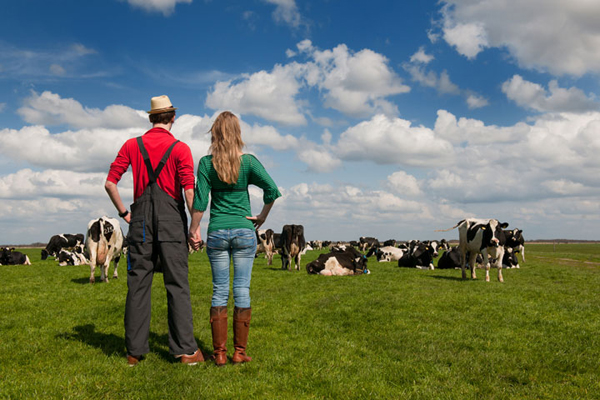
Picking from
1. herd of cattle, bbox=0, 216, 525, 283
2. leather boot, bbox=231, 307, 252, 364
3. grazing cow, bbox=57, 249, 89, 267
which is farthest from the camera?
grazing cow, bbox=57, 249, 89, 267

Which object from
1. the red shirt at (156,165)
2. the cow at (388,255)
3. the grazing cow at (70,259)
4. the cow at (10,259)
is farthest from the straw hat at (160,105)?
the cow at (10,259)

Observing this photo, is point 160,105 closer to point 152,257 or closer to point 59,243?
point 152,257

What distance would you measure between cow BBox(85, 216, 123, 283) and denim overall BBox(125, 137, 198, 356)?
10.4 m

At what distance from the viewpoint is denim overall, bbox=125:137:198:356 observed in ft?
18.0

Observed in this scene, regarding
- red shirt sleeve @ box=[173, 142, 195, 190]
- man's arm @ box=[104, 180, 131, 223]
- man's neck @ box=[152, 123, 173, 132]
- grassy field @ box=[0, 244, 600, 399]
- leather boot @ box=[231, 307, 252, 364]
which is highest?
man's neck @ box=[152, 123, 173, 132]

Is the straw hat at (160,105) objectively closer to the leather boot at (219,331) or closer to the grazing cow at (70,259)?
the leather boot at (219,331)

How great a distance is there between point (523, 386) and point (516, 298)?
6.50m

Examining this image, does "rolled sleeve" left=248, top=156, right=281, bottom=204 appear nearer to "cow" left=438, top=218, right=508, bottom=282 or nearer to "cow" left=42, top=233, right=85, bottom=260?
"cow" left=438, top=218, right=508, bottom=282

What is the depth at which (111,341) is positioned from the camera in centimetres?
674

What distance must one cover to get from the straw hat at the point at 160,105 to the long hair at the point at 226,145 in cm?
91

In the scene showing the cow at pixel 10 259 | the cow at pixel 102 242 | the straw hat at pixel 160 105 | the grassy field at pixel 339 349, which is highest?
the straw hat at pixel 160 105

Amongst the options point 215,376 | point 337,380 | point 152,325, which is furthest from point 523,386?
point 152,325

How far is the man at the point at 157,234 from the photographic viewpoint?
551 cm

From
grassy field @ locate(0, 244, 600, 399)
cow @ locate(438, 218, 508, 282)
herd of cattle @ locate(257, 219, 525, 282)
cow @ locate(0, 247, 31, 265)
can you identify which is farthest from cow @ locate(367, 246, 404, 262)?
cow @ locate(0, 247, 31, 265)
